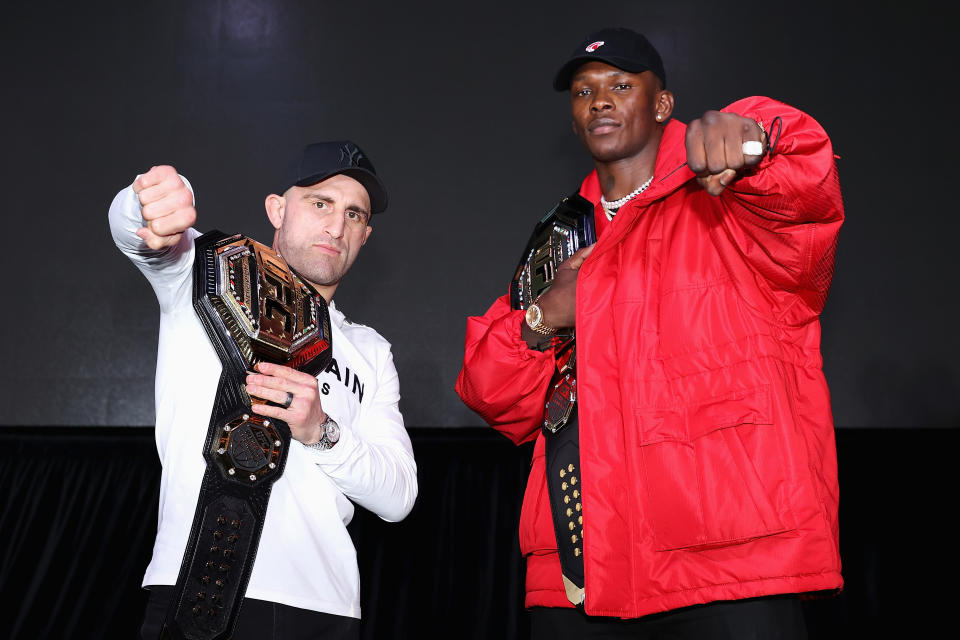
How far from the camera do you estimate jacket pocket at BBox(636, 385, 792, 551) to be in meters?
1.16

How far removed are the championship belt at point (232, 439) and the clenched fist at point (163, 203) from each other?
18cm

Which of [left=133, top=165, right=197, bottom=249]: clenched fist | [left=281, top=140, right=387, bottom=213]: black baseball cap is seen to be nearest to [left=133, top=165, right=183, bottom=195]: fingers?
[left=133, top=165, right=197, bottom=249]: clenched fist

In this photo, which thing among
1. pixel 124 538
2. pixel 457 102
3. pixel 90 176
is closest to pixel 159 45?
pixel 90 176

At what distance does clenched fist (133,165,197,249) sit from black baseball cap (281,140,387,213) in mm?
594

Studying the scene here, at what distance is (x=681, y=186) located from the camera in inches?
57.6

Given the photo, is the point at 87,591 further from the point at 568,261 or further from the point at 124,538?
the point at 568,261

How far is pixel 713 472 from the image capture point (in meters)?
1.20

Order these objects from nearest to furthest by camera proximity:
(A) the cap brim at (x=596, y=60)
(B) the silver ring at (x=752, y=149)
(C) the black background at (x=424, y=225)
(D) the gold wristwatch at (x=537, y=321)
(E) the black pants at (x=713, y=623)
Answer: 1. (B) the silver ring at (x=752, y=149)
2. (E) the black pants at (x=713, y=623)
3. (D) the gold wristwatch at (x=537, y=321)
4. (A) the cap brim at (x=596, y=60)
5. (C) the black background at (x=424, y=225)

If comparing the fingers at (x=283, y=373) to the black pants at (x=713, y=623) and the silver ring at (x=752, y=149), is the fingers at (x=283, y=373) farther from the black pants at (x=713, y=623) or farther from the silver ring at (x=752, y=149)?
the silver ring at (x=752, y=149)

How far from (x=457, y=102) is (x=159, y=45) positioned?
4.38 ft

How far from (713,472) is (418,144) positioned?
238cm

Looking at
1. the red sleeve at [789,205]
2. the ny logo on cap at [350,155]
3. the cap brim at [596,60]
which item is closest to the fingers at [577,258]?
the red sleeve at [789,205]

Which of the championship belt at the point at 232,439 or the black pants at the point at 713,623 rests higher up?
the championship belt at the point at 232,439

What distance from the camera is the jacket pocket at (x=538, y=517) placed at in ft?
4.67
